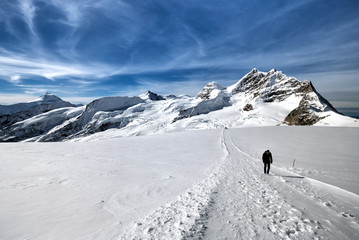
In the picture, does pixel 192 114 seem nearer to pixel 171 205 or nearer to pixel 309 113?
pixel 309 113

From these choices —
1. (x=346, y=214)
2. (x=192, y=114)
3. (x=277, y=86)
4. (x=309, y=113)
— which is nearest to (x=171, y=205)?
(x=346, y=214)

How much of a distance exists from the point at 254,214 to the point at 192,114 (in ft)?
435

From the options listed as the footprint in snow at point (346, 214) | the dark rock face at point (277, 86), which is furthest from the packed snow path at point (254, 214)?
the dark rock face at point (277, 86)

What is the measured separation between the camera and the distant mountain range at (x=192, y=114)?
97875 mm

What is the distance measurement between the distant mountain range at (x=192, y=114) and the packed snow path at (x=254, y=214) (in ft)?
280

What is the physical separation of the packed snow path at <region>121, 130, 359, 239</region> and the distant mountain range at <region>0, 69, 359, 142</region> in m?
85.3

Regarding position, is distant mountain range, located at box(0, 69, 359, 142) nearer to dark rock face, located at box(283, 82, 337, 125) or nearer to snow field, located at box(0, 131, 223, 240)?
dark rock face, located at box(283, 82, 337, 125)

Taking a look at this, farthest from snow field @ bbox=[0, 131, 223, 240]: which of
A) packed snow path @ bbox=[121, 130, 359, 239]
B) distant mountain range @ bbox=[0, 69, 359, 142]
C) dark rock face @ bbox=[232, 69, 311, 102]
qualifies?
dark rock face @ bbox=[232, 69, 311, 102]

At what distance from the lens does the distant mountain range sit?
97.9 m

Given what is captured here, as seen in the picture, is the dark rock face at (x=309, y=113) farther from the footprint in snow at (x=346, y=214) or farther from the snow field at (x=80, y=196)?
the snow field at (x=80, y=196)

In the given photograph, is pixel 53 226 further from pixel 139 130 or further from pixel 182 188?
pixel 139 130

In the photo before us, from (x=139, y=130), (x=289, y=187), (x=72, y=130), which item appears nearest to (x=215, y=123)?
(x=139, y=130)

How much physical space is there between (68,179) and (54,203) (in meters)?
2.94

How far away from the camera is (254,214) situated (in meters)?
5.75
